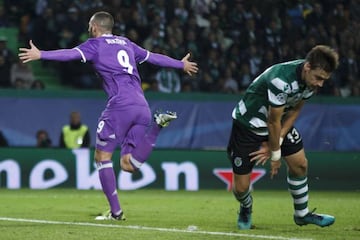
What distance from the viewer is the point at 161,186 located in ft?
56.1

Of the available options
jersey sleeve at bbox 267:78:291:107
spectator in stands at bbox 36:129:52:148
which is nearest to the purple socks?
jersey sleeve at bbox 267:78:291:107

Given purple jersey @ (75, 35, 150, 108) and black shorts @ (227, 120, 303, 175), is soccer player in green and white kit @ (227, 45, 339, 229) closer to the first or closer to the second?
black shorts @ (227, 120, 303, 175)

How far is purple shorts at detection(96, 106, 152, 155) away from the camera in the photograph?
11.2 m

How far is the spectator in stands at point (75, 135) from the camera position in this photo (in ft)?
58.2

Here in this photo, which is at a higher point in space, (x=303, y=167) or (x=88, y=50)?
(x=88, y=50)

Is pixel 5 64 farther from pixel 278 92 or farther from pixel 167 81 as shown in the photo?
pixel 278 92

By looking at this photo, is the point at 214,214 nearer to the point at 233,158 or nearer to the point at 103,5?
the point at 233,158

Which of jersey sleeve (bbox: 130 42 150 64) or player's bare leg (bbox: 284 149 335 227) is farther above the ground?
jersey sleeve (bbox: 130 42 150 64)

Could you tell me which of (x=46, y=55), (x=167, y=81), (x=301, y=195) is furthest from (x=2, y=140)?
(x=301, y=195)

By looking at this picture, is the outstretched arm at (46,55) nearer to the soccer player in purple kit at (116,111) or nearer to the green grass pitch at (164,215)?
the soccer player in purple kit at (116,111)

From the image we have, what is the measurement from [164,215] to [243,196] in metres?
2.23

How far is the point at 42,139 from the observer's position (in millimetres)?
17906

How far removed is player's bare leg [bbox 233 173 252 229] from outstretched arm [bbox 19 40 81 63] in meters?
2.23

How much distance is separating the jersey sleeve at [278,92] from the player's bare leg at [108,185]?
8.34ft
